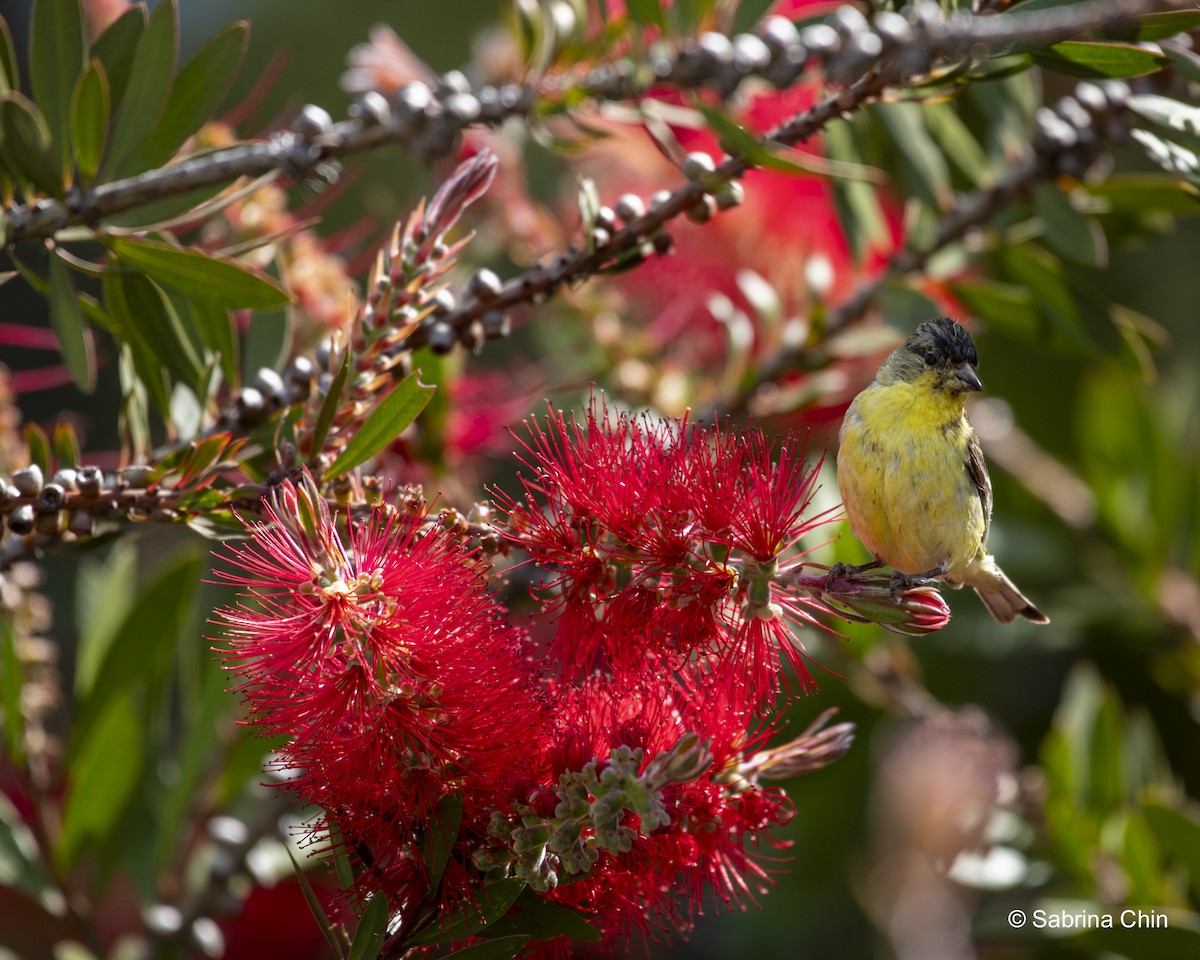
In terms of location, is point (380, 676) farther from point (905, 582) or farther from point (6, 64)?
point (6, 64)

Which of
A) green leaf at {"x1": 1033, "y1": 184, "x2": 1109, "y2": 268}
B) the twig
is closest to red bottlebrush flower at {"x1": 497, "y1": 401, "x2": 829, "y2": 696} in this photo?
the twig

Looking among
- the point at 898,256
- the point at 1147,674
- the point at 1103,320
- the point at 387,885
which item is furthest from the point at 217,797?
the point at 1147,674

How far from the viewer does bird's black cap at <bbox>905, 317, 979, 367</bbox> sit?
1670mm

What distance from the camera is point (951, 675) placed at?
285cm

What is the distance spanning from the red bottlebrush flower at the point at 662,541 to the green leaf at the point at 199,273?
38 centimetres

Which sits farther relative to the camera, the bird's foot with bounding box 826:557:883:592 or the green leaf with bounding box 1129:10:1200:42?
the green leaf with bounding box 1129:10:1200:42

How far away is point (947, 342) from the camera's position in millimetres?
1695

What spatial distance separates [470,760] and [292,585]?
0.88 ft

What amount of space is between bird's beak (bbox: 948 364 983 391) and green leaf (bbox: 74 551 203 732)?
1269 millimetres

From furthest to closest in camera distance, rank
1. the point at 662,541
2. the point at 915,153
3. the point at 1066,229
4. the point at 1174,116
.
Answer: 1. the point at 915,153
2. the point at 1066,229
3. the point at 1174,116
4. the point at 662,541

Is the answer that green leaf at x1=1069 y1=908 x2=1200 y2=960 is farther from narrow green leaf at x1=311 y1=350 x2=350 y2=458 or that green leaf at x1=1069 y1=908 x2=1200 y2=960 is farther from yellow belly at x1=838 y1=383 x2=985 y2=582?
narrow green leaf at x1=311 y1=350 x2=350 y2=458

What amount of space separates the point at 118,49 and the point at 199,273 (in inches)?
15.0

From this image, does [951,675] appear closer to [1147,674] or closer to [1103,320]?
[1147,674]

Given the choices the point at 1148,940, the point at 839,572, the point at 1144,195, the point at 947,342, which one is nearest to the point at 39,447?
the point at 839,572
